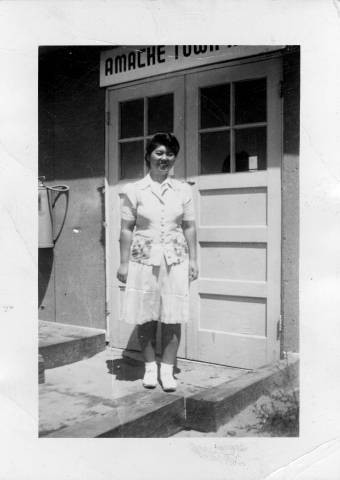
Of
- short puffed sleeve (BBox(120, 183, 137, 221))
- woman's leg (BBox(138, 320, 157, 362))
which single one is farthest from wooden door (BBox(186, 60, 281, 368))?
short puffed sleeve (BBox(120, 183, 137, 221))

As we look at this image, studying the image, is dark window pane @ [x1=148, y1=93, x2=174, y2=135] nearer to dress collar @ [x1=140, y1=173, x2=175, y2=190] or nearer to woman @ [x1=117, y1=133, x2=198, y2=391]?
woman @ [x1=117, y1=133, x2=198, y2=391]

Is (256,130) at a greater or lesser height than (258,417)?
greater

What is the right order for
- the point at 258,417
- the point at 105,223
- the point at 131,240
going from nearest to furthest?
the point at 258,417 → the point at 131,240 → the point at 105,223

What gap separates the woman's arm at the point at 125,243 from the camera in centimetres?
251

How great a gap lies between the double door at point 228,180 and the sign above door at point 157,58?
8cm

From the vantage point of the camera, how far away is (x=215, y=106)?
9.00 ft

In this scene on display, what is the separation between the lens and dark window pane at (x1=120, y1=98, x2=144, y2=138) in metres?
2.80

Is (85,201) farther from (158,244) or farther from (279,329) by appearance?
(279,329)

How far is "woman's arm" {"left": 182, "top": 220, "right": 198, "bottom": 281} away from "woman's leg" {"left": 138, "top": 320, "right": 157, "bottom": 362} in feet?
1.29

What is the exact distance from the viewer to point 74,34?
1963 millimetres

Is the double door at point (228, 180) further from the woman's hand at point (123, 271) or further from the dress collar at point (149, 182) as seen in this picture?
the woman's hand at point (123, 271)
